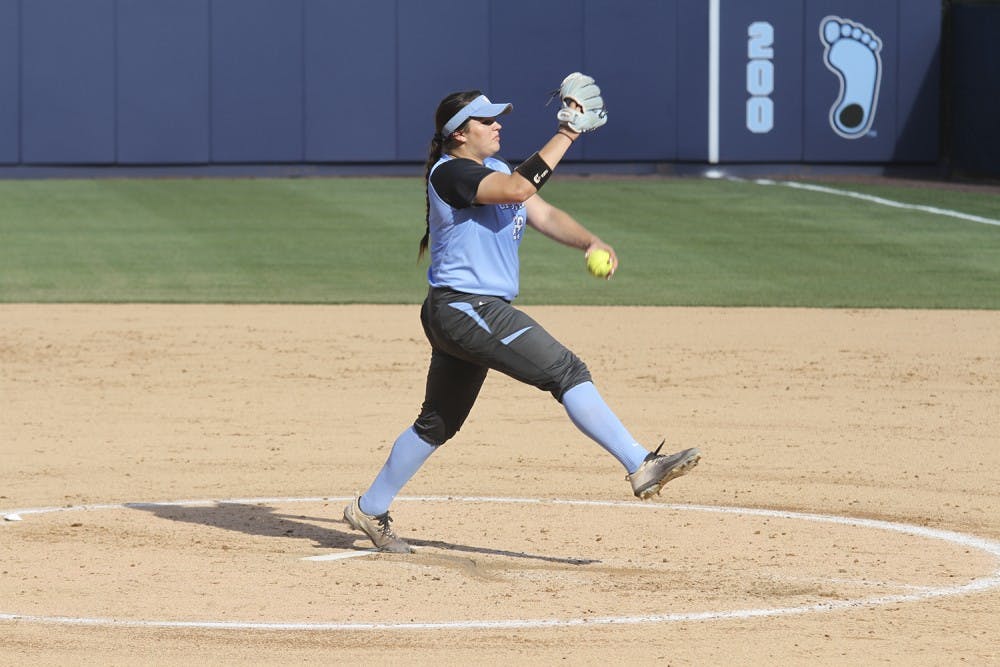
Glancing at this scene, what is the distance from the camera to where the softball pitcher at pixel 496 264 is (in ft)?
→ 22.0

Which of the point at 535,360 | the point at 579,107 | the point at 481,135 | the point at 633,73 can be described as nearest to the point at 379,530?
the point at 535,360

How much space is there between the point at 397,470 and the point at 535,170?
147cm

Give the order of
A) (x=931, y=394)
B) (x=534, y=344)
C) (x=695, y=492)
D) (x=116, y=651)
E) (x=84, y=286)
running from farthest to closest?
(x=84, y=286) → (x=931, y=394) → (x=695, y=492) → (x=534, y=344) → (x=116, y=651)

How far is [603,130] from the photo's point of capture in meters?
28.0

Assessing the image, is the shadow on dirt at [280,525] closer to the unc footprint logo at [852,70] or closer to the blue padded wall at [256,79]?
the blue padded wall at [256,79]

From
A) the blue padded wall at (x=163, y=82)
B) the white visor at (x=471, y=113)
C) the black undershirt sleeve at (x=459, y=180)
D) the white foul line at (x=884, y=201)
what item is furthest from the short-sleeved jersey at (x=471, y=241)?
the blue padded wall at (x=163, y=82)

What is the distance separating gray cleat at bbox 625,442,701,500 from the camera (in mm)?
6590

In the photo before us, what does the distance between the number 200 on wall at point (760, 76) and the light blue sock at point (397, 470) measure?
2168cm

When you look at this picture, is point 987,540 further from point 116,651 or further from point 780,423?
point 116,651

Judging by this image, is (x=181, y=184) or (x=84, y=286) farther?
(x=181, y=184)

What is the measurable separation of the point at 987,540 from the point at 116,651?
3.83 m

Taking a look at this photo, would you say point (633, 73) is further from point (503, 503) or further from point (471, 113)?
point (471, 113)

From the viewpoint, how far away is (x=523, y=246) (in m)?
20.3

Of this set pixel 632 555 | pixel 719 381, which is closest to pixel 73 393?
pixel 719 381
